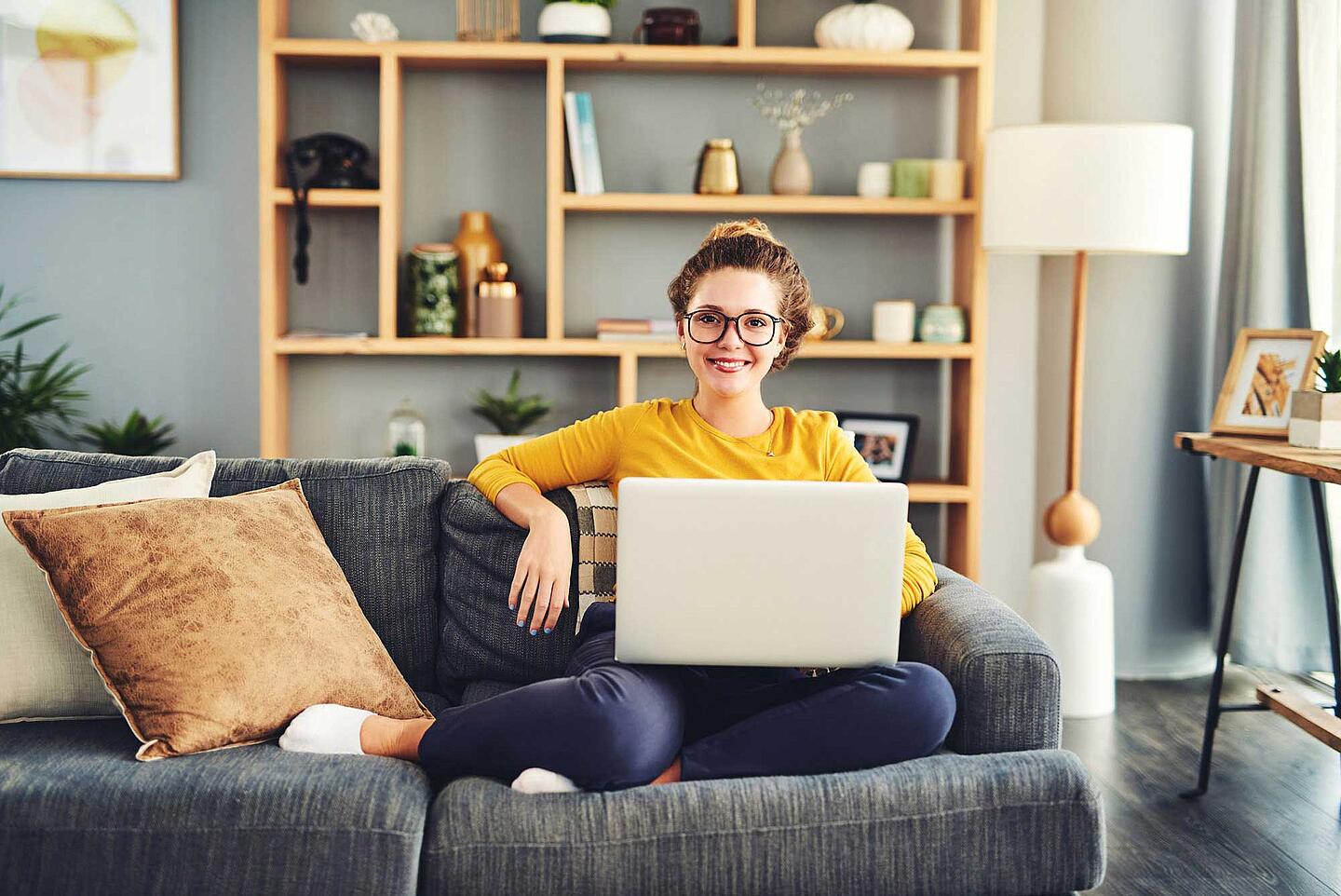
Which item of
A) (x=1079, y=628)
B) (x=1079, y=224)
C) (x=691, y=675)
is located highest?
(x=1079, y=224)

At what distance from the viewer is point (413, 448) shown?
349cm

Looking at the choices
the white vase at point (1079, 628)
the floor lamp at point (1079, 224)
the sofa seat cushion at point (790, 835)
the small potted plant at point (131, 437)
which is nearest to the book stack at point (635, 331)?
the floor lamp at point (1079, 224)

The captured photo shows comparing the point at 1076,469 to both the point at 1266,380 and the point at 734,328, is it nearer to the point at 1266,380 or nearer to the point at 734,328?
the point at 1266,380

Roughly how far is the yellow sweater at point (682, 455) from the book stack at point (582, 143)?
53.9 inches

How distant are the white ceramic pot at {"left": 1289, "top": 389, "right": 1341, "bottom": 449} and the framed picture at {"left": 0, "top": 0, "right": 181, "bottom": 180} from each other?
9.83 ft

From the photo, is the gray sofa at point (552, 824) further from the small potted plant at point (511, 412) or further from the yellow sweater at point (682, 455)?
the small potted plant at point (511, 412)

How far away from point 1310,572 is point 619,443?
218 centimetres

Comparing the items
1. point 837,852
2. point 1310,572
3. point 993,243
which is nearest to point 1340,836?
point 1310,572

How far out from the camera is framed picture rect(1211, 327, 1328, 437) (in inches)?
102

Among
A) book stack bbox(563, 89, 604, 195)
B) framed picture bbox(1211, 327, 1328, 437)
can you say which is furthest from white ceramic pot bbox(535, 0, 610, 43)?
framed picture bbox(1211, 327, 1328, 437)

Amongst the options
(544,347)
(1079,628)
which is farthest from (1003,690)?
(544,347)

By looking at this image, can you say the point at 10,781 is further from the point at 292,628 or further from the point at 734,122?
the point at 734,122

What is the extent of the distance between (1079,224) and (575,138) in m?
1.33

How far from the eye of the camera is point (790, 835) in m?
1.51
